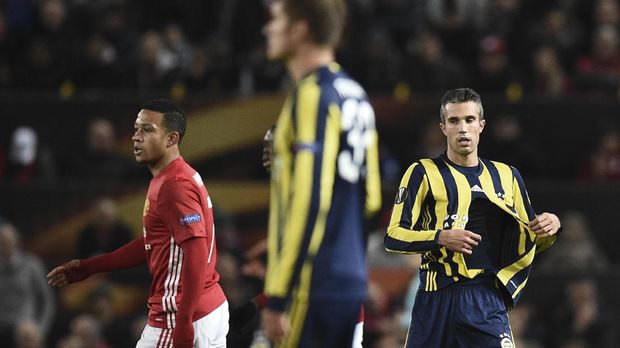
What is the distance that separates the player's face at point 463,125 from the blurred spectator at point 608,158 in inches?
293

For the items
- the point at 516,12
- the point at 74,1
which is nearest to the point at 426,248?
the point at 516,12

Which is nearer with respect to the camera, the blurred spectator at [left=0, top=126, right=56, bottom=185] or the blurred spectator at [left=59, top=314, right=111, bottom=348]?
the blurred spectator at [left=59, top=314, right=111, bottom=348]

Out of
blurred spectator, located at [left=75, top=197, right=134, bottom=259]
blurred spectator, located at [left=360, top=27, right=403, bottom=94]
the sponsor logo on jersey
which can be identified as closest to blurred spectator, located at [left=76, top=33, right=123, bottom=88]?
blurred spectator, located at [left=75, top=197, right=134, bottom=259]

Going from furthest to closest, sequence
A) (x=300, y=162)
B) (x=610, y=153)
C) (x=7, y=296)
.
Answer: (x=610, y=153) < (x=7, y=296) < (x=300, y=162)

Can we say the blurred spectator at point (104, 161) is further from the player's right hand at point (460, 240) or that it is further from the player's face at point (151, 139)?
the player's right hand at point (460, 240)

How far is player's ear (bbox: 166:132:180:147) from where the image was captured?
718 centimetres

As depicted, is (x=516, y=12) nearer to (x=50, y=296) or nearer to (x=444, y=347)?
(x=50, y=296)

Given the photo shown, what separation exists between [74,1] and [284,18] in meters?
12.6

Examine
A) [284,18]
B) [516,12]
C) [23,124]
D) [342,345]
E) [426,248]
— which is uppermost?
[516,12]

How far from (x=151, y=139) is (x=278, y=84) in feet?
28.4

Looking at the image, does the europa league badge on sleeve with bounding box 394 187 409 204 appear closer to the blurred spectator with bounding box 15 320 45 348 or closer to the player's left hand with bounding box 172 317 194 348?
the player's left hand with bounding box 172 317 194 348

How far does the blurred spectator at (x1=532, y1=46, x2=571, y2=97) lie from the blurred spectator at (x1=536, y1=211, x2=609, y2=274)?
214 centimetres

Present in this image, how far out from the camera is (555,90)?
51.8ft

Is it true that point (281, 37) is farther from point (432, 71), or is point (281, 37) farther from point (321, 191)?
point (432, 71)
